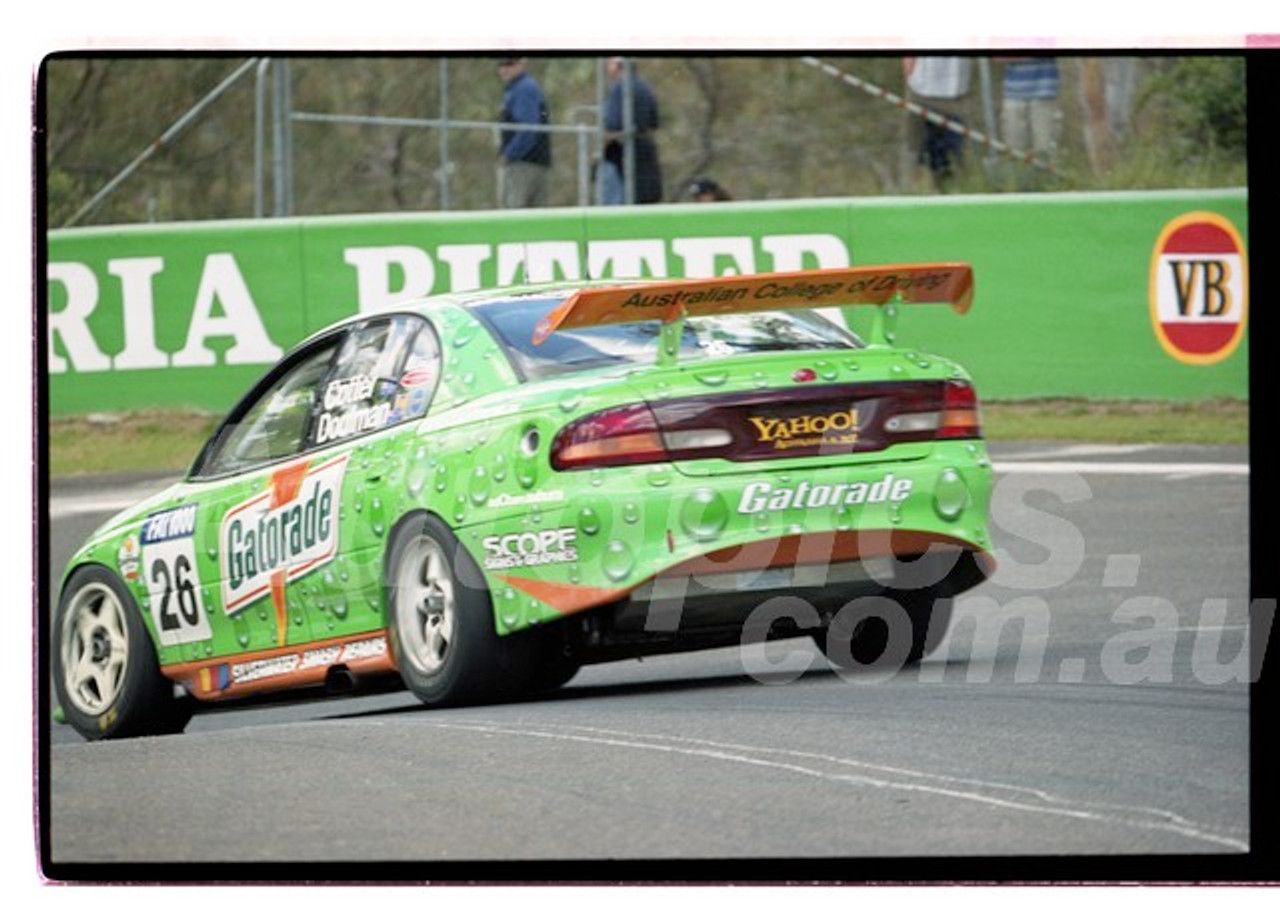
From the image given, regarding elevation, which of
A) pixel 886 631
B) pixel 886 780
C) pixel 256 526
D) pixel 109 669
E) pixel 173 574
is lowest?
pixel 886 780

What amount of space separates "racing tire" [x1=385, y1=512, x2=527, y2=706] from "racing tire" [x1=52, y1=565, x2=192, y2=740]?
669mm

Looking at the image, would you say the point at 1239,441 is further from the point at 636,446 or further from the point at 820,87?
the point at 820,87

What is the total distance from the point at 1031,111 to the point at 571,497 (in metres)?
1.52

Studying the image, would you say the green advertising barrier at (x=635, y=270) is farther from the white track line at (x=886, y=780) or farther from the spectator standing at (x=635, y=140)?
the white track line at (x=886, y=780)

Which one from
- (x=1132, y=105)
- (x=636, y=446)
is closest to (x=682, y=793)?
(x=636, y=446)

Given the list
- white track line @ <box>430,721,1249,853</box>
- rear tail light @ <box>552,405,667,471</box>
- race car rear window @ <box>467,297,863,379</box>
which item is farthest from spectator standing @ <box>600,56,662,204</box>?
white track line @ <box>430,721,1249,853</box>

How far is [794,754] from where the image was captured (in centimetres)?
593

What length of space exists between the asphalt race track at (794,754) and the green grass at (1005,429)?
100 millimetres

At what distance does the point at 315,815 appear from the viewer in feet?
18.5

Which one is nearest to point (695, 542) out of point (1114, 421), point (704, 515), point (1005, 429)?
point (704, 515)

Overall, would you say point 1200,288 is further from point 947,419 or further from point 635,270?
point 635,270

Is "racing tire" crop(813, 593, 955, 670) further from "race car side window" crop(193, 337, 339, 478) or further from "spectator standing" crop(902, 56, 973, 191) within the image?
"race car side window" crop(193, 337, 339, 478)

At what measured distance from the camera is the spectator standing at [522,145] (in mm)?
6789

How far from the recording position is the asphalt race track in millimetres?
5527
